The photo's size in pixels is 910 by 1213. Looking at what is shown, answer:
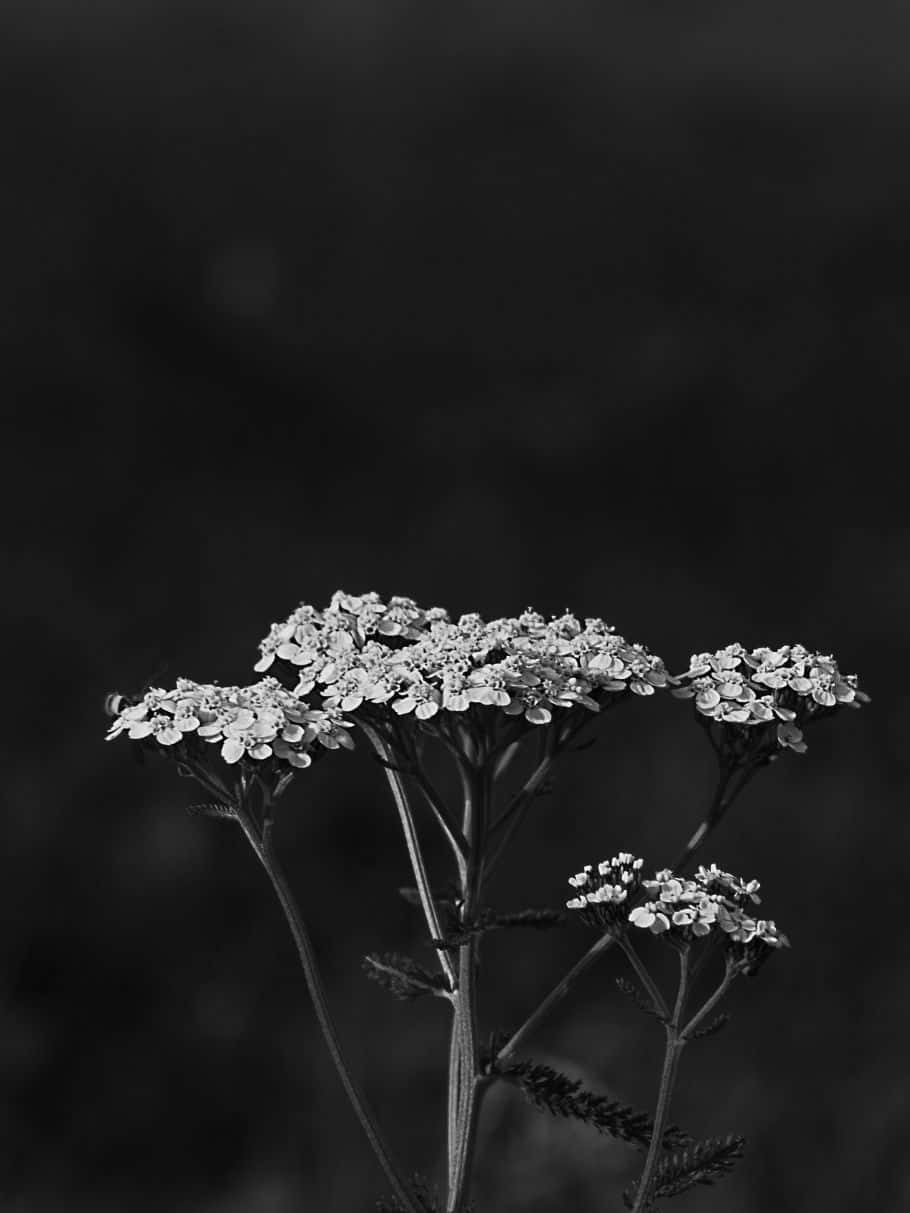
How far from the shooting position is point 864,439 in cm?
414

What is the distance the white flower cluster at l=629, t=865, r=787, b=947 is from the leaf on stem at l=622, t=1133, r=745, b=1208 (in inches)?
5.4

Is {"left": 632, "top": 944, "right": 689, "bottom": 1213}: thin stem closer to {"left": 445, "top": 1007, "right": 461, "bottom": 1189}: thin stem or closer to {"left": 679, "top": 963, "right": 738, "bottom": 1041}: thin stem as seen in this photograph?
{"left": 679, "top": 963, "right": 738, "bottom": 1041}: thin stem

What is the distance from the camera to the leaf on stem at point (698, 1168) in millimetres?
1064

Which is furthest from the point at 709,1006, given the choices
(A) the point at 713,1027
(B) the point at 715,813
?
(B) the point at 715,813

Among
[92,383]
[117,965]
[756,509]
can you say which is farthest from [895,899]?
[92,383]

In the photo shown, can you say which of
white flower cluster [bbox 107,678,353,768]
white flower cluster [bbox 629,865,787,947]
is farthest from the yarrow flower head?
white flower cluster [bbox 107,678,353,768]

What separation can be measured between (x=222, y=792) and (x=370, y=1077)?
1.87m

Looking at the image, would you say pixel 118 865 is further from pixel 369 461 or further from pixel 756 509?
pixel 756 509

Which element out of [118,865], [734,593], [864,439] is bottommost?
[118,865]

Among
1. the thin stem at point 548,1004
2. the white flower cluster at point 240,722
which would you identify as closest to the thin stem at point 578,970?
the thin stem at point 548,1004

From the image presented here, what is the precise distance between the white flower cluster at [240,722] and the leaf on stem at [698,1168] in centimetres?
36

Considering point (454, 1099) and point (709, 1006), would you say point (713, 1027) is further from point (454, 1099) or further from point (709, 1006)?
point (454, 1099)

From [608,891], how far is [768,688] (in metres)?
0.24

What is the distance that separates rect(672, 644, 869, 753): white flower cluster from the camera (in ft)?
3.76
